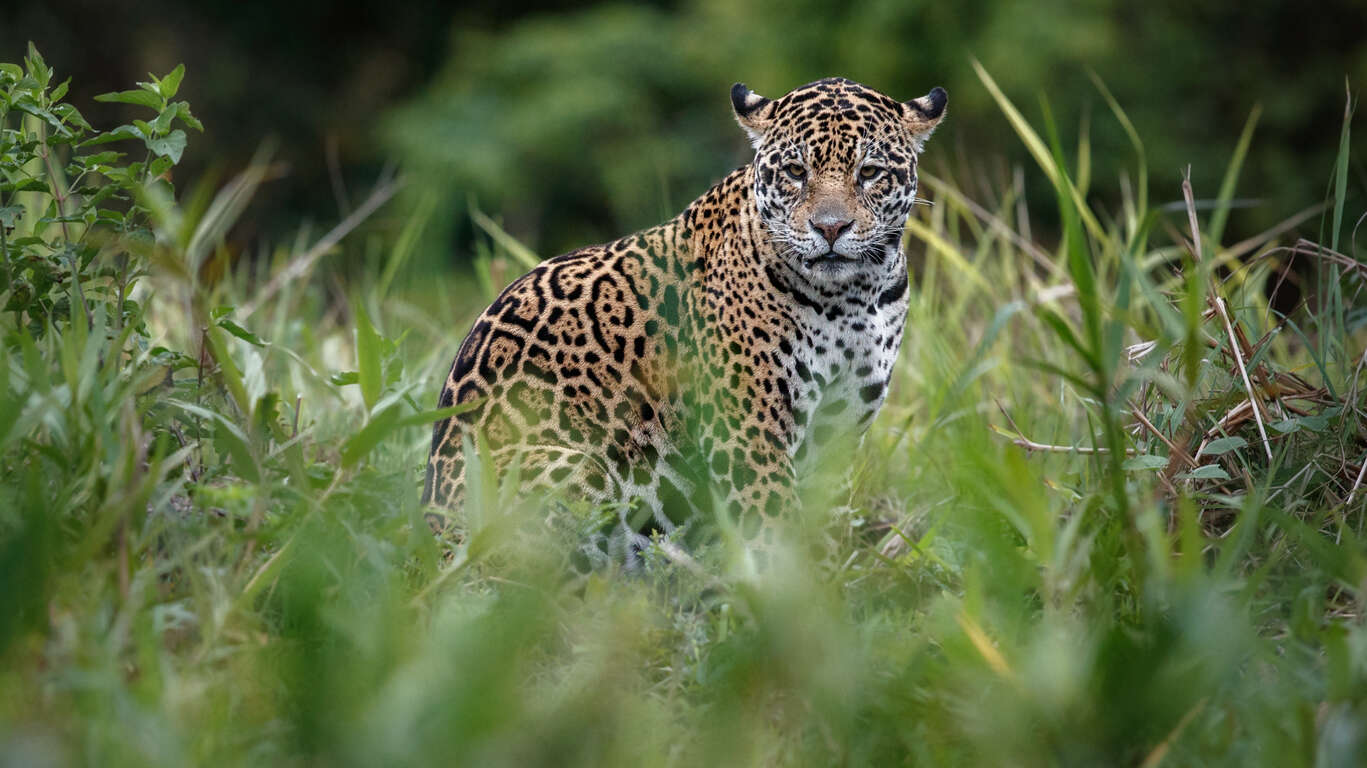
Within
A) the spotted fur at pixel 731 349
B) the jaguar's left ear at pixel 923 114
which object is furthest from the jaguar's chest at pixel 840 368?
the jaguar's left ear at pixel 923 114

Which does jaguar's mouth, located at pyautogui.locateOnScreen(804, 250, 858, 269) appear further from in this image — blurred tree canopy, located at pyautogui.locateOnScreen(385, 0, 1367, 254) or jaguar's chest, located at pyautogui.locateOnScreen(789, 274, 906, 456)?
blurred tree canopy, located at pyautogui.locateOnScreen(385, 0, 1367, 254)

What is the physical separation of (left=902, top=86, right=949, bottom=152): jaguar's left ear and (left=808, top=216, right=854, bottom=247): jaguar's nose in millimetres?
517

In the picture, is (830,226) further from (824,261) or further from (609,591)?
(609,591)

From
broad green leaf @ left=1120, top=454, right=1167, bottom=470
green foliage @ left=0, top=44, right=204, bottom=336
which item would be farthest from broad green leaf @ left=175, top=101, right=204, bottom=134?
broad green leaf @ left=1120, top=454, right=1167, bottom=470

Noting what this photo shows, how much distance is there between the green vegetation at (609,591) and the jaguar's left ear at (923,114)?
1.00 meters

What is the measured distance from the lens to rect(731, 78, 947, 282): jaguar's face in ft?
12.2

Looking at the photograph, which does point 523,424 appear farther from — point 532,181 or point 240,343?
point 532,181

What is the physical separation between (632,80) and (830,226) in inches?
602

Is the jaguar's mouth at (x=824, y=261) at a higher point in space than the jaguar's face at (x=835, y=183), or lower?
lower

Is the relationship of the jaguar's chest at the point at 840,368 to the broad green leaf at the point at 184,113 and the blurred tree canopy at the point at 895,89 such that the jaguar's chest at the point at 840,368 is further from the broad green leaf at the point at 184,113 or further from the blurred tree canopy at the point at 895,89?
the blurred tree canopy at the point at 895,89

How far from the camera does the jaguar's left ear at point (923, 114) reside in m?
4.02

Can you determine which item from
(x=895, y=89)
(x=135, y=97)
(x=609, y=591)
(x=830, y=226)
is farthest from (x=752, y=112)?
(x=895, y=89)

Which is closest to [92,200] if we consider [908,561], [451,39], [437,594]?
[437,594]

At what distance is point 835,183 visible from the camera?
12.4 feet
